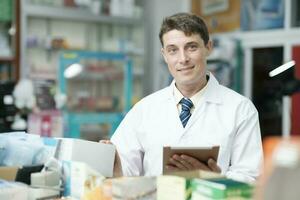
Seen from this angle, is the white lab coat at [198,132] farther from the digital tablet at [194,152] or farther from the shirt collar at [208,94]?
the digital tablet at [194,152]

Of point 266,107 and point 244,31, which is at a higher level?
point 244,31

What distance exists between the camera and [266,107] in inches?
192

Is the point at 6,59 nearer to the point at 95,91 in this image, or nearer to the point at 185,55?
the point at 95,91

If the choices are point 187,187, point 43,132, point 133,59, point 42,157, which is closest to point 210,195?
point 187,187

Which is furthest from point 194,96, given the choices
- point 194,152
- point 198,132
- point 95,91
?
point 95,91

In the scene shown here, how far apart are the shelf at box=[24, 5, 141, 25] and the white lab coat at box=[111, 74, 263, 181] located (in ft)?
11.2

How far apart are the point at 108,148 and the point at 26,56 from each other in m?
3.79

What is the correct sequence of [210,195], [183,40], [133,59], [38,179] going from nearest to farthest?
[210,195], [38,179], [183,40], [133,59]

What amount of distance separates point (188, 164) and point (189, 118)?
502mm

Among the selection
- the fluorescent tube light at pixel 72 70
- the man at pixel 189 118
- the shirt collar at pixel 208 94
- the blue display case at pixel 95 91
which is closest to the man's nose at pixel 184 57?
the man at pixel 189 118

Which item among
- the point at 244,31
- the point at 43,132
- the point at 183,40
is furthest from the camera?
the point at 244,31

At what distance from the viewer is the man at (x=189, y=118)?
1.83 meters

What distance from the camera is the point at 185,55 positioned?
1.84 m

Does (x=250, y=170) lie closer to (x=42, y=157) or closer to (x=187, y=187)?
(x=187, y=187)
